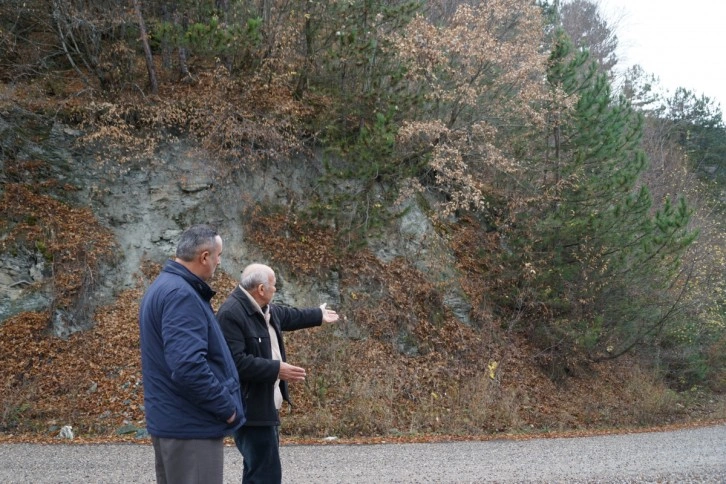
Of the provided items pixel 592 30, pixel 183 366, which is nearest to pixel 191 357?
pixel 183 366

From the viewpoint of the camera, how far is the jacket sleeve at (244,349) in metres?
4.00

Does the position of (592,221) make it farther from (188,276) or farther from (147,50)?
(188,276)

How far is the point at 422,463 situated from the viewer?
7.63m

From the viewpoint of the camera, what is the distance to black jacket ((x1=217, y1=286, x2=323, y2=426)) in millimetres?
4020

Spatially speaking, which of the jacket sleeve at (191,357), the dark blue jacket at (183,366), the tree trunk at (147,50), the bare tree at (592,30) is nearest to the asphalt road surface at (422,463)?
the dark blue jacket at (183,366)

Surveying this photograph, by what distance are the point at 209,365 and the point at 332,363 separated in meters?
8.12

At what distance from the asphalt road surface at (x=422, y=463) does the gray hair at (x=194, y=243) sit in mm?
3843

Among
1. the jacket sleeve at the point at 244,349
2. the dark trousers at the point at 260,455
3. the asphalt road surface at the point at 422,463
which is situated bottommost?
the asphalt road surface at the point at 422,463

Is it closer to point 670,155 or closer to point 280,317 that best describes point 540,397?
point 280,317

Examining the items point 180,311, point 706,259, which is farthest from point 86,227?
point 706,259

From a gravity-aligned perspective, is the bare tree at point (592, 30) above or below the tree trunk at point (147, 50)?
above

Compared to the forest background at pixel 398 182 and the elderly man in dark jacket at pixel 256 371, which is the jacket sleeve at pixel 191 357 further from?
the forest background at pixel 398 182

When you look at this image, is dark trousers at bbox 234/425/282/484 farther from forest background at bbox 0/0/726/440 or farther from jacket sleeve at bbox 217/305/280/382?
forest background at bbox 0/0/726/440

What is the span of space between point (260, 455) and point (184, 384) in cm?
117
